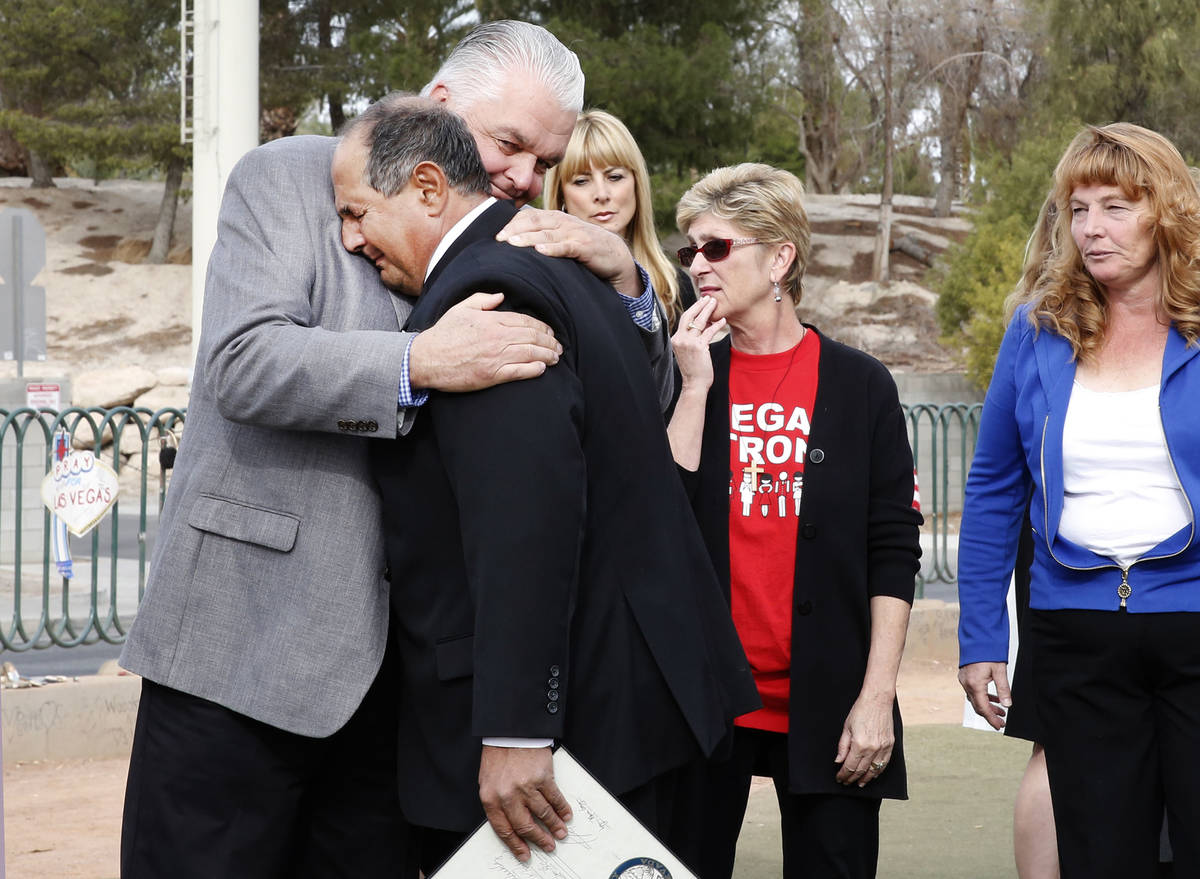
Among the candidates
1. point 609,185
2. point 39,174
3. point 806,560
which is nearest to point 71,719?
point 609,185

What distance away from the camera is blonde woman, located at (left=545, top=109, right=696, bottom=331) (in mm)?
4367

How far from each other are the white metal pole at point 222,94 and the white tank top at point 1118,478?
639cm

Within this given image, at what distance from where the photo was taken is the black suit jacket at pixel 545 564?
2004 mm

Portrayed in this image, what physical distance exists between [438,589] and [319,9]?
105 ft

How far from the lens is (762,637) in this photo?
10.4 ft

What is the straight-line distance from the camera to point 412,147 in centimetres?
224

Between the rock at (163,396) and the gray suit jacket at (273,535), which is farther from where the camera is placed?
the rock at (163,396)

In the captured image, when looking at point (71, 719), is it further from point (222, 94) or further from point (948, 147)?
point (948, 147)

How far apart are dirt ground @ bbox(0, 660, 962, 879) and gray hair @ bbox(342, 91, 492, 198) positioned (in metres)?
3.37

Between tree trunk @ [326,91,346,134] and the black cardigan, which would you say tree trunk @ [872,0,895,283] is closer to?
tree trunk @ [326,91,346,134]

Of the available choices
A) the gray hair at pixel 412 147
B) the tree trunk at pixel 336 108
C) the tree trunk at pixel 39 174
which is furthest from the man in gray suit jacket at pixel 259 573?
the tree trunk at pixel 39 174

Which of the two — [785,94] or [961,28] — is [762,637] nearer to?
[961,28]

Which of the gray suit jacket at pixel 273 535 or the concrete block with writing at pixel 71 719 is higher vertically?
the gray suit jacket at pixel 273 535
